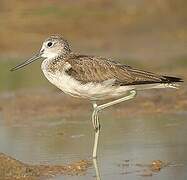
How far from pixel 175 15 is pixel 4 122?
18192 millimetres

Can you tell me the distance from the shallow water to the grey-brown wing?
1011 millimetres

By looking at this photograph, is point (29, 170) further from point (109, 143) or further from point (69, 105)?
point (69, 105)

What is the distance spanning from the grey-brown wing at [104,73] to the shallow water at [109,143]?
1011mm

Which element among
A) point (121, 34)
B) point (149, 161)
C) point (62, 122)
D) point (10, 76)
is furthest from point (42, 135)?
point (121, 34)

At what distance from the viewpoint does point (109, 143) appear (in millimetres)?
12523

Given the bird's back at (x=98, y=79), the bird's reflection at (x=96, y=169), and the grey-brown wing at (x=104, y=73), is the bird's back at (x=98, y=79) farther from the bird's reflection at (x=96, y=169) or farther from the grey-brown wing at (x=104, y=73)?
the bird's reflection at (x=96, y=169)

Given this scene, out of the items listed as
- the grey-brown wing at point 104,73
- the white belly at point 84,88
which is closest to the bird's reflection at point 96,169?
the white belly at point 84,88

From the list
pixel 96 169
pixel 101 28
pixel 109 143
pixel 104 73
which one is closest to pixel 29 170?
pixel 96 169

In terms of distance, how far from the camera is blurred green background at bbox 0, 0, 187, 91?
2799cm

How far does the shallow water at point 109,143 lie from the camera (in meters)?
10.7

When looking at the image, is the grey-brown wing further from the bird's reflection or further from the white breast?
the bird's reflection

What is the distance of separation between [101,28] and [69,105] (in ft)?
46.7

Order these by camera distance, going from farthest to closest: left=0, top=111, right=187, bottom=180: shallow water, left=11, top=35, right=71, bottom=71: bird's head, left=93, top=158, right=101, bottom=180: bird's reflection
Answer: left=11, top=35, right=71, bottom=71: bird's head, left=0, top=111, right=187, bottom=180: shallow water, left=93, top=158, right=101, bottom=180: bird's reflection

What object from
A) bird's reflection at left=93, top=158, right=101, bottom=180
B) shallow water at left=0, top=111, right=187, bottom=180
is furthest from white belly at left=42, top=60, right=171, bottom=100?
bird's reflection at left=93, top=158, right=101, bottom=180
